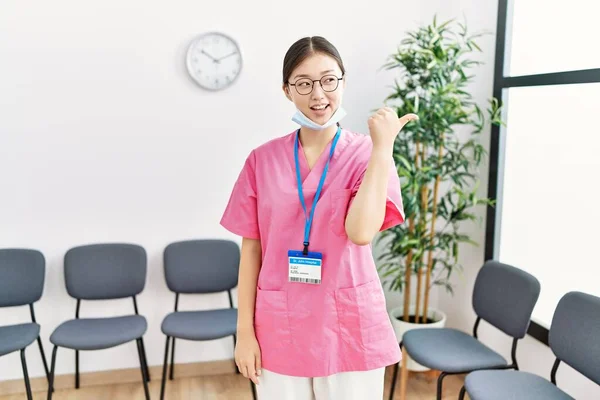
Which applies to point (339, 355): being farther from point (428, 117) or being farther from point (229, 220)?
point (428, 117)

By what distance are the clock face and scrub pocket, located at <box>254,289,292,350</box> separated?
5.77ft

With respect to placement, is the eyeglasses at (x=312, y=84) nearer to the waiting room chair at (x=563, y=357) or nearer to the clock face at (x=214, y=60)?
the waiting room chair at (x=563, y=357)

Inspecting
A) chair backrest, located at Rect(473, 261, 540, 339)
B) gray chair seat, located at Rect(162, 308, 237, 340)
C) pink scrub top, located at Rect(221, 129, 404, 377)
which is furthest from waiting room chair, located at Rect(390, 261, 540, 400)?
pink scrub top, located at Rect(221, 129, 404, 377)

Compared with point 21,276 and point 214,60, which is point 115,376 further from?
point 214,60

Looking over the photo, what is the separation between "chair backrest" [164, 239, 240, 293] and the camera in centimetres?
280

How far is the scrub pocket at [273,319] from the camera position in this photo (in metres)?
1.27

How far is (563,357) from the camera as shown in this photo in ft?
6.30

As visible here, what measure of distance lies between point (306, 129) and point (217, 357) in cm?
207

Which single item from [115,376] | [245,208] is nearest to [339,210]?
[245,208]

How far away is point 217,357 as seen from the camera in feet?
9.87

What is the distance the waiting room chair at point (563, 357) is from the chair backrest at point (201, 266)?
4.57ft

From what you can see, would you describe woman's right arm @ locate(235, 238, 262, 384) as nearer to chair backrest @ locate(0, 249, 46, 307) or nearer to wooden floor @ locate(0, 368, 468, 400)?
wooden floor @ locate(0, 368, 468, 400)

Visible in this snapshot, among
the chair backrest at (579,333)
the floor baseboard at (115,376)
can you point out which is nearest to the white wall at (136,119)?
the floor baseboard at (115,376)

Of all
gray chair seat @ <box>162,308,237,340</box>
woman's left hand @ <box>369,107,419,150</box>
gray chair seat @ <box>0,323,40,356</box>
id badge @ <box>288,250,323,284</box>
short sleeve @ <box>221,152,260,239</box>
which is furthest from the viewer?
gray chair seat @ <box>162,308,237,340</box>
